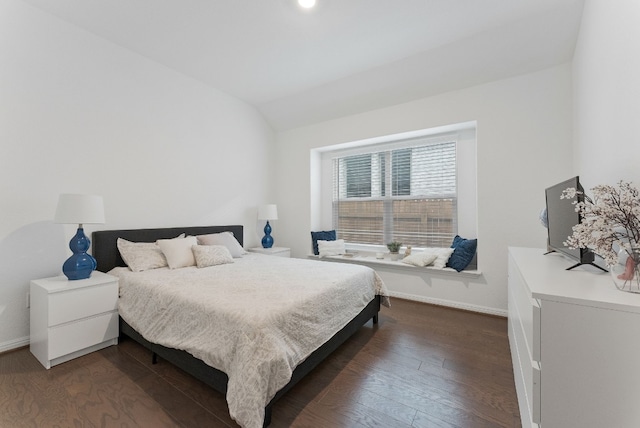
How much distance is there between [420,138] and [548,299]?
3.22m

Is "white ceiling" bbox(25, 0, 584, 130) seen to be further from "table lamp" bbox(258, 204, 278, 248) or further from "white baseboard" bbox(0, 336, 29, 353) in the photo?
"white baseboard" bbox(0, 336, 29, 353)

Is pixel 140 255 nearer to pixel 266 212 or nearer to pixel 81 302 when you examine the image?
pixel 81 302

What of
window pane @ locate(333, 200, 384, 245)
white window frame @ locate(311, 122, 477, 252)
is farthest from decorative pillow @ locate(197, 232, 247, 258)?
window pane @ locate(333, 200, 384, 245)

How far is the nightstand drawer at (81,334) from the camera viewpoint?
203cm

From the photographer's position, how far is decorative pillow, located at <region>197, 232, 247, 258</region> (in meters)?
3.27

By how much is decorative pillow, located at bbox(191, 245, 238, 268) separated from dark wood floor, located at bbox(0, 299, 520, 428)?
918 millimetres

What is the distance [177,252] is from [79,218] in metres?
0.88

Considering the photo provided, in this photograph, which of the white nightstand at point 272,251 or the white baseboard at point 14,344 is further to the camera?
the white nightstand at point 272,251

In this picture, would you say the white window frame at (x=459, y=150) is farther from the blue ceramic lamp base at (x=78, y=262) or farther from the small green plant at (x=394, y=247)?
the blue ceramic lamp base at (x=78, y=262)

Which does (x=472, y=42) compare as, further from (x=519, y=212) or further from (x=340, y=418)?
(x=340, y=418)

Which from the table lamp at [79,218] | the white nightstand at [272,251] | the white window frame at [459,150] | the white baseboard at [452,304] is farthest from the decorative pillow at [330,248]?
the table lamp at [79,218]

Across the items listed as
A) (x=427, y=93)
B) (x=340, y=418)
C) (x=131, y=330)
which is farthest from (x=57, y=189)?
Result: (x=427, y=93)

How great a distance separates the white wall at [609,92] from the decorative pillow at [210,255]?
127 inches

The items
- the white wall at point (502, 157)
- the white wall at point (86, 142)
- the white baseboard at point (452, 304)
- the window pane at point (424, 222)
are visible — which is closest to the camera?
the white wall at point (86, 142)
